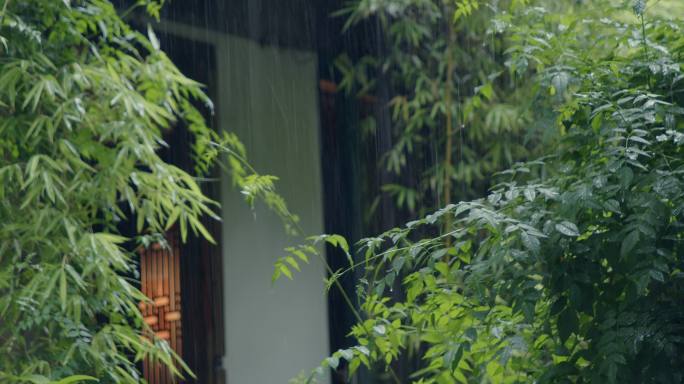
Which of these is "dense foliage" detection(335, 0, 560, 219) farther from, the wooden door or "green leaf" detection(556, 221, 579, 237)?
"green leaf" detection(556, 221, 579, 237)

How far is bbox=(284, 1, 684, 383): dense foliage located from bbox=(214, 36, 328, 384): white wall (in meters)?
3.02

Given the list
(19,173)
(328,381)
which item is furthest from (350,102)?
(19,173)

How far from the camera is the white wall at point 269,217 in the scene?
5125 millimetres

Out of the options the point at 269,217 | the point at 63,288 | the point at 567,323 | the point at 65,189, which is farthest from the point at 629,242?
the point at 269,217

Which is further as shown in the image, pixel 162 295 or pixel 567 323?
pixel 162 295

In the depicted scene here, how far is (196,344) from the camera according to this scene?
5.01 meters

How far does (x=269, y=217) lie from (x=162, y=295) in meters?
0.92

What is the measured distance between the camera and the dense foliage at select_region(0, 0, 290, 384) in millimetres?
2617

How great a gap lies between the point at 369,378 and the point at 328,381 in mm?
329

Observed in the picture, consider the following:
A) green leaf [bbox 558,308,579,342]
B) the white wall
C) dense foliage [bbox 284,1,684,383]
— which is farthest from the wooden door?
green leaf [bbox 558,308,579,342]

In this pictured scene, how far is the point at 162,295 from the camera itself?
4.75m

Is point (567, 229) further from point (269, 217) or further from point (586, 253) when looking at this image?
point (269, 217)

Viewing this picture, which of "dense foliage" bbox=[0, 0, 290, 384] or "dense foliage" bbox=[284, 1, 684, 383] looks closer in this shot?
"dense foliage" bbox=[284, 1, 684, 383]

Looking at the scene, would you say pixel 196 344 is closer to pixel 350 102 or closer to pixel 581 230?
pixel 350 102
